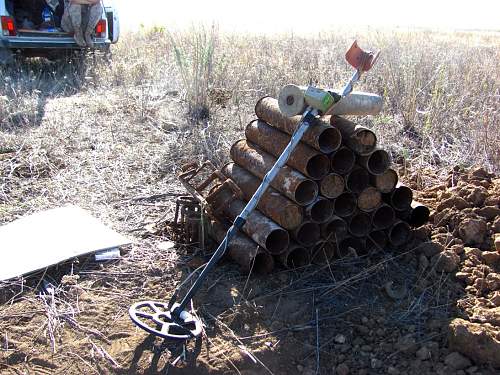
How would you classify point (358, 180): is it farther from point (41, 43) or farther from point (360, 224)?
point (41, 43)

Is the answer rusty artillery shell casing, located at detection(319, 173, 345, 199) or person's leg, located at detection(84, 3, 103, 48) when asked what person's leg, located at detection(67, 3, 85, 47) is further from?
rusty artillery shell casing, located at detection(319, 173, 345, 199)

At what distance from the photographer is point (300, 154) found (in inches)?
128

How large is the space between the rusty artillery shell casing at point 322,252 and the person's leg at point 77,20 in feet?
21.0

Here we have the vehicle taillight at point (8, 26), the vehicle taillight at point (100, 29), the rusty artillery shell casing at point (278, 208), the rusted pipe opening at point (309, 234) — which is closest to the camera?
the rusty artillery shell casing at point (278, 208)

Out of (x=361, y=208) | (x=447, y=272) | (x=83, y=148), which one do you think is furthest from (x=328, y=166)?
(x=83, y=148)

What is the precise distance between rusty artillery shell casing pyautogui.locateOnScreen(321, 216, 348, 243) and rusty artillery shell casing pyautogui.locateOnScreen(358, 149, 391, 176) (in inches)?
14.9

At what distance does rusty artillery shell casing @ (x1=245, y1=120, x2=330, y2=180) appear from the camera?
3.23 meters

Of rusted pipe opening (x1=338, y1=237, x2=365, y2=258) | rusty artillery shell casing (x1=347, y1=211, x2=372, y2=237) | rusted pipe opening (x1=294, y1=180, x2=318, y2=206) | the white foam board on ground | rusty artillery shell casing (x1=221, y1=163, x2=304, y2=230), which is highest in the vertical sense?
rusted pipe opening (x1=294, y1=180, x2=318, y2=206)

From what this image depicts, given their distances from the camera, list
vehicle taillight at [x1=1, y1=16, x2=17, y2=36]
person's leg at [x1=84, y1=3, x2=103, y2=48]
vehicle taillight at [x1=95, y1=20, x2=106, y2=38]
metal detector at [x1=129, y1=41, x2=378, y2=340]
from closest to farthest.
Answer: metal detector at [x1=129, y1=41, x2=378, y2=340] → vehicle taillight at [x1=1, y1=16, x2=17, y2=36] → person's leg at [x1=84, y1=3, x2=103, y2=48] → vehicle taillight at [x1=95, y1=20, x2=106, y2=38]

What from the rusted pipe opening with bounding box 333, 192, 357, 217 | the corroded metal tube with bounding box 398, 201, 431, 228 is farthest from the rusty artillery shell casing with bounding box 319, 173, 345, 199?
the corroded metal tube with bounding box 398, 201, 431, 228

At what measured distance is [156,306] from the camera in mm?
3113

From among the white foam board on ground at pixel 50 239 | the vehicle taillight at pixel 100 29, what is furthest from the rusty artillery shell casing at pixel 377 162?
the vehicle taillight at pixel 100 29

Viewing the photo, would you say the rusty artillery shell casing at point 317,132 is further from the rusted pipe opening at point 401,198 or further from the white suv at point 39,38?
Result: the white suv at point 39,38

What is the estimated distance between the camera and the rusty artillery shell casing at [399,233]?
11.8ft
